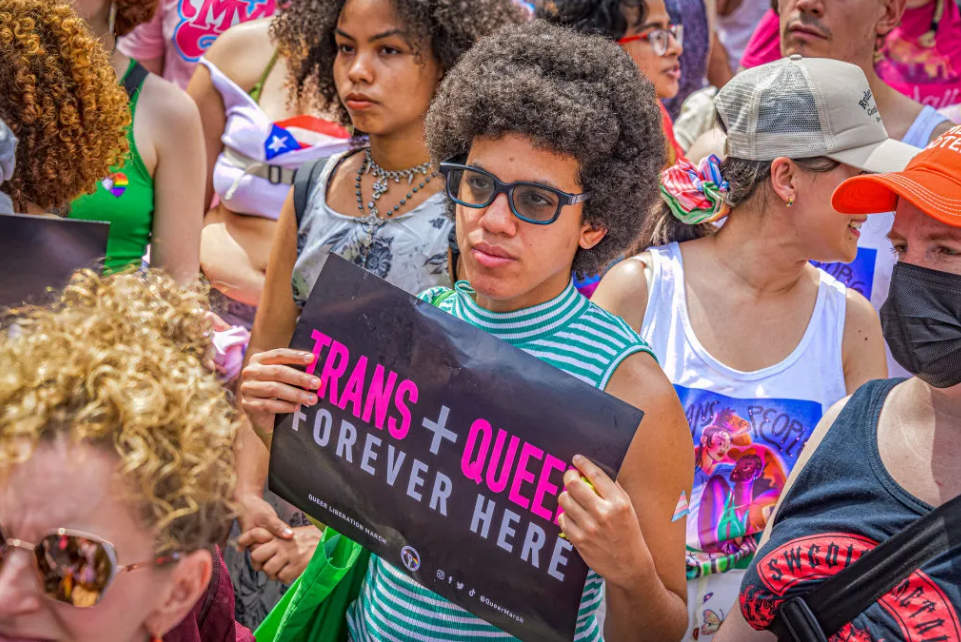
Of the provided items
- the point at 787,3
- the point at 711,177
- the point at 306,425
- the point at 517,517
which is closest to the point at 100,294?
the point at 306,425

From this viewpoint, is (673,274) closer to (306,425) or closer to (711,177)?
(711,177)

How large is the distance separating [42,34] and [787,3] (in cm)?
273

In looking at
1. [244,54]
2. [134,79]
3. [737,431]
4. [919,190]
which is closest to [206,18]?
[244,54]

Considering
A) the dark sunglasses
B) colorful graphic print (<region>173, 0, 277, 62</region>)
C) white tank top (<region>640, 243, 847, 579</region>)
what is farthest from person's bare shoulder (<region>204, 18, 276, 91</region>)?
the dark sunglasses

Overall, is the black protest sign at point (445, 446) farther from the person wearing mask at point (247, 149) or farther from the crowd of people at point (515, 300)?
the person wearing mask at point (247, 149)

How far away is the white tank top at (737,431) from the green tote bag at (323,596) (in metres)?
0.93

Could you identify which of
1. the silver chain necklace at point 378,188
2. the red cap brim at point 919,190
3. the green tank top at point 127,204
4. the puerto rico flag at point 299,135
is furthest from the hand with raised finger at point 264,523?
the puerto rico flag at point 299,135

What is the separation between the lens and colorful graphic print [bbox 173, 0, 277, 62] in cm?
465

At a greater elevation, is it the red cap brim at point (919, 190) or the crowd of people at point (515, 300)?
the red cap brim at point (919, 190)

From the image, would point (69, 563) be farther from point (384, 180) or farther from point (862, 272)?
point (862, 272)

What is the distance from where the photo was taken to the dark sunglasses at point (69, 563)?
4.57 feet

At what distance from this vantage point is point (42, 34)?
97.0 inches

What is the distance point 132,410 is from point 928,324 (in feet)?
4.79

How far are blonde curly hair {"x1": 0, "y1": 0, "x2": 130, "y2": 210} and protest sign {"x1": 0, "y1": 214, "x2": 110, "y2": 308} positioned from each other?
30 cm
